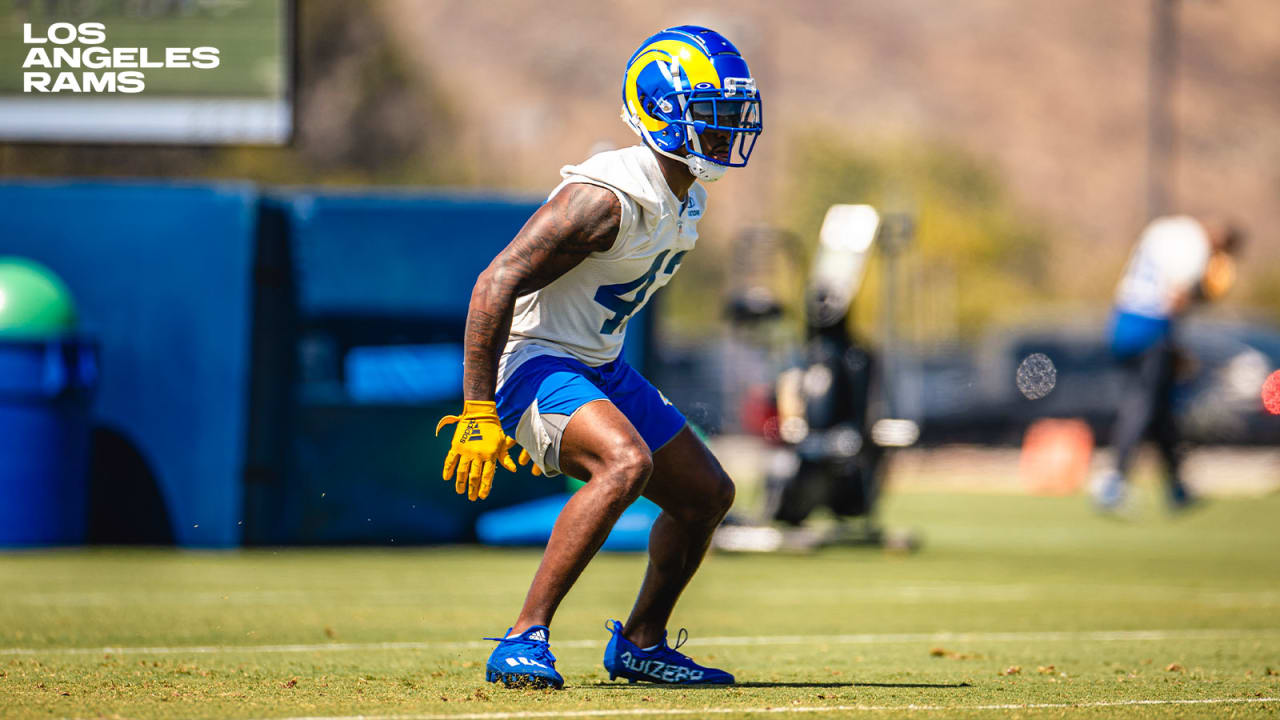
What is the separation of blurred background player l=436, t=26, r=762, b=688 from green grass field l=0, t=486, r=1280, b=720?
336 mm

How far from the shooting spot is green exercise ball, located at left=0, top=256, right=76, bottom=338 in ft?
35.9

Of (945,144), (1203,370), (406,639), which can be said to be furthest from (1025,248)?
(406,639)

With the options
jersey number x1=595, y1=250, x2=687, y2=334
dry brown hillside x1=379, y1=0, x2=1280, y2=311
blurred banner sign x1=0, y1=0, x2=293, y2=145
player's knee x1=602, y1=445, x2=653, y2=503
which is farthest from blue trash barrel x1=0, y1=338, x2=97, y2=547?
dry brown hillside x1=379, y1=0, x2=1280, y2=311

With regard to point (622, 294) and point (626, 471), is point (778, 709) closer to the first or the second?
point (626, 471)

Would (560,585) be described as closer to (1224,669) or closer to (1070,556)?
(1224,669)

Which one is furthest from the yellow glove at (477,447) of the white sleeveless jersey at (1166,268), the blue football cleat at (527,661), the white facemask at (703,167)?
the white sleeveless jersey at (1166,268)

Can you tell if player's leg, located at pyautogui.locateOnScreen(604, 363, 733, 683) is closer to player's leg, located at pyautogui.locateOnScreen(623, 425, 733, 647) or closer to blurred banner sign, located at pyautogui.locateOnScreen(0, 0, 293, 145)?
player's leg, located at pyautogui.locateOnScreen(623, 425, 733, 647)

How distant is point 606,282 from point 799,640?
94.3 inches

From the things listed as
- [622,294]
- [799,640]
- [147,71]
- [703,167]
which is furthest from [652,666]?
[147,71]

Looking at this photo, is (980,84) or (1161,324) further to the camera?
(980,84)

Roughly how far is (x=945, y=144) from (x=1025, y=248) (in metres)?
15.3

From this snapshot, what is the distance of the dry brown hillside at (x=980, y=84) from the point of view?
108750mm

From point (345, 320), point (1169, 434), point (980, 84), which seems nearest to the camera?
point (345, 320)

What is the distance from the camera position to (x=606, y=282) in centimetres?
597
